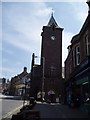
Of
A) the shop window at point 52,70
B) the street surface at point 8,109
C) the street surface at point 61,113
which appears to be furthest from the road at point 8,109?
the shop window at point 52,70

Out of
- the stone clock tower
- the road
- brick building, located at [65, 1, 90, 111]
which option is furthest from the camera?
the stone clock tower

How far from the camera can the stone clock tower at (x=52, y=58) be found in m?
49.6

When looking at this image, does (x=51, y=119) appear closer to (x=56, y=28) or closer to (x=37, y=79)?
(x=37, y=79)

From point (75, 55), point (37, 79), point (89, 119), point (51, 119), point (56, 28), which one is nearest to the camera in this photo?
point (51, 119)

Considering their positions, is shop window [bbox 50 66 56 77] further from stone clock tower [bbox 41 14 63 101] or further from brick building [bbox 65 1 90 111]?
brick building [bbox 65 1 90 111]

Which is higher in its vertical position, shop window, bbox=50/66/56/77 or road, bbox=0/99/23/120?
shop window, bbox=50/66/56/77

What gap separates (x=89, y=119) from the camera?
13539 mm

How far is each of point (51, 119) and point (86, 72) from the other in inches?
239

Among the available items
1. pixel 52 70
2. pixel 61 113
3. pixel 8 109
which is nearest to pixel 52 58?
pixel 52 70

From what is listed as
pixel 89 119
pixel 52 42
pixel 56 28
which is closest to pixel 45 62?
pixel 52 42

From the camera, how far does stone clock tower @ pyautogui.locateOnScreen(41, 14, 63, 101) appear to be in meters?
49.6

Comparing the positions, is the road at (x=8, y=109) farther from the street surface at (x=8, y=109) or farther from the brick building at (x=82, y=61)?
the brick building at (x=82, y=61)

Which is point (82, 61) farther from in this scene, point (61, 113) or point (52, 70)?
point (52, 70)

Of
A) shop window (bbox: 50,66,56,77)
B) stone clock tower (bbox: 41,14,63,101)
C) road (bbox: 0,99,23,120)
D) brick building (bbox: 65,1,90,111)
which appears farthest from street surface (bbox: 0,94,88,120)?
shop window (bbox: 50,66,56,77)
